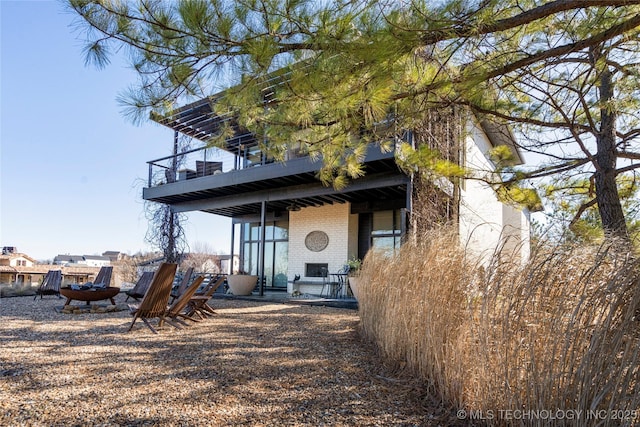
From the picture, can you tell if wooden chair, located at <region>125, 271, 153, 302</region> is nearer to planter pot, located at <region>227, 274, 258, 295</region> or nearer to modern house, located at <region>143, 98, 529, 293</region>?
planter pot, located at <region>227, 274, 258, 295</region>

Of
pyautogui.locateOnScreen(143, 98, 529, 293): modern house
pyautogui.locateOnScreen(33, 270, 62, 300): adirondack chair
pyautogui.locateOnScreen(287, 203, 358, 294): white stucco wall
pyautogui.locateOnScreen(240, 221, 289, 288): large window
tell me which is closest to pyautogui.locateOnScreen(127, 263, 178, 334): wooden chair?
pyautogui.locateOnScreen(143, 98, 529, 293): modern house

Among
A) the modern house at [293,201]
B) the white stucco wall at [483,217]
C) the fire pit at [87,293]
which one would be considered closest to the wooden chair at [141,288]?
the fire pit at [87,293]

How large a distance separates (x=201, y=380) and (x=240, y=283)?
809 cm

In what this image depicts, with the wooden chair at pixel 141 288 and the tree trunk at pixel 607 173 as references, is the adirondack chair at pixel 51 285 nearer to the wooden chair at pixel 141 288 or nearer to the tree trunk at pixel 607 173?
the wooden chair at pixel 141 288

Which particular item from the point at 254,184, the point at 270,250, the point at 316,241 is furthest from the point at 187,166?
the point at 316,241

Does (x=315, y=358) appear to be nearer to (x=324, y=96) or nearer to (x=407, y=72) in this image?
(x=324, y=96)

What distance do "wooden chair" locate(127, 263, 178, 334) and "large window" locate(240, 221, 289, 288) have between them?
26.1ft

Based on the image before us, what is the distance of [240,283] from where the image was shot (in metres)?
11.2

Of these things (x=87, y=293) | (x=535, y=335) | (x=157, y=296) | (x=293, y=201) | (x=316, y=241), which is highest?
(x=293, y=201)

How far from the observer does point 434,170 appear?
532 centimetres

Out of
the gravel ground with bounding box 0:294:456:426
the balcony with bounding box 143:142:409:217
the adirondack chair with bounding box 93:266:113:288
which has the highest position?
the balcony with bounding box 143:142:409:217

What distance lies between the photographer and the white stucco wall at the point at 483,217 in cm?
267

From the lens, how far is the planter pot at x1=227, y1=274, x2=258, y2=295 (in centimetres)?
1118

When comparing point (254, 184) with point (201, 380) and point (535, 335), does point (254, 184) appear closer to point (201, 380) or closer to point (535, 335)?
point (201, 380)
